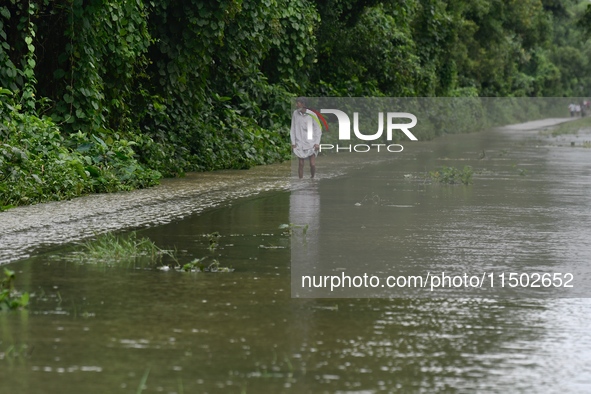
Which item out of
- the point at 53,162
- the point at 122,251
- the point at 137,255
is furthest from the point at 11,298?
the point at 53,162

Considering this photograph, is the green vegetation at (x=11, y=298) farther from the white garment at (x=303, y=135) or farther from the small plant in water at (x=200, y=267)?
the white garment at (x=303, y=135)

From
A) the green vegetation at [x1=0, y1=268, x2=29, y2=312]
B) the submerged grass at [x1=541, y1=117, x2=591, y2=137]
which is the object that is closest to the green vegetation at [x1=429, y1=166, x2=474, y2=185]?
Answer: the green vegetation at [x1=0, y1=268, x2=29, y2=312]

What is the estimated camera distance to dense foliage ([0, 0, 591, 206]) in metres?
17.7

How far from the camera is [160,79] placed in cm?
2305

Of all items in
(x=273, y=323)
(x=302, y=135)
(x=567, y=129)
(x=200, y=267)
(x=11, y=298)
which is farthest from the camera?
(x=567, y=129)

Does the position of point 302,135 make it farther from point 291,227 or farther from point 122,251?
point 122,251

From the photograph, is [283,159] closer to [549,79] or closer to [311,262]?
[311,262]

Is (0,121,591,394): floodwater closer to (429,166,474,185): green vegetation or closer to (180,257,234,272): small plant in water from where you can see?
(180,257,234,272): small plant in water

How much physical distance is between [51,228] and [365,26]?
2654 cm

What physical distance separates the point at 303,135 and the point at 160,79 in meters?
3.17

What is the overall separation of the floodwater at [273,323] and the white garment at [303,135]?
7.55 metres

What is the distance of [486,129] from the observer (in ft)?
220

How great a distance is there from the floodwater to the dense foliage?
3451 millimetres

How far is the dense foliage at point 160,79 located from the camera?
17703 millimetres
